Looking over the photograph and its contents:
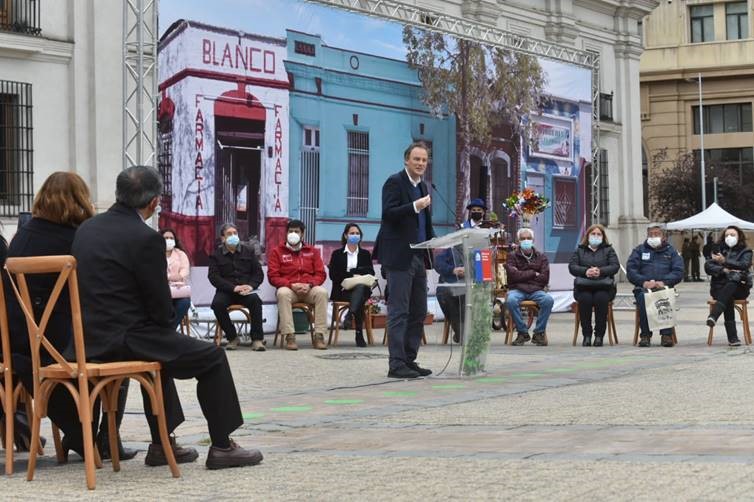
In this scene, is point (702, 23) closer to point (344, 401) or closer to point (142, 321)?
point (344, 401)

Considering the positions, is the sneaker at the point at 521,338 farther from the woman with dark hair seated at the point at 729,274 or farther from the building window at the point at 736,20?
the building window at the point at 736,20

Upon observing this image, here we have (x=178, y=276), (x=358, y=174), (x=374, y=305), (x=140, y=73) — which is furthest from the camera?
(x=358, y=174)

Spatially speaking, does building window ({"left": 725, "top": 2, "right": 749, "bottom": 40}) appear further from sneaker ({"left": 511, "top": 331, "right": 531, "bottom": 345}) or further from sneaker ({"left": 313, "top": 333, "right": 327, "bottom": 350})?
sneaker ({"left": 313, "top": 333, "right": 327, "bottom": 350})

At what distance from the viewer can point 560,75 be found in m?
25.8

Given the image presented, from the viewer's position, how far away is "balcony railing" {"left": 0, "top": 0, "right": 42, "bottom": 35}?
21.2 meters

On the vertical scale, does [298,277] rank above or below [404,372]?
above

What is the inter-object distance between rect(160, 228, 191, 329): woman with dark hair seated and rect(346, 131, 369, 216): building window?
13.8 ft

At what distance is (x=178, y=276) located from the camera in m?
16.5

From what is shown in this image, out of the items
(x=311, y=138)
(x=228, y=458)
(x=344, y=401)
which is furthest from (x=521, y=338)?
(x=228, y=458)

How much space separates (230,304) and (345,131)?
4.86m

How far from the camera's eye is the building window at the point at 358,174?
2077 centimetres

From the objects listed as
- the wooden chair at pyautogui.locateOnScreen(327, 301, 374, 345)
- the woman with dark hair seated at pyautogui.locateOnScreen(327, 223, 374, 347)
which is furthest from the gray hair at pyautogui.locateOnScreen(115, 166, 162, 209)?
the woman with dark hair seated at pyautogui.locateOnScreen(327, 223, 374, 347)

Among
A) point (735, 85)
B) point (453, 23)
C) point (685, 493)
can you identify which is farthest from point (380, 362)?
point (735, 85)

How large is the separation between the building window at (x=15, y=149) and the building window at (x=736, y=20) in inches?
1833
